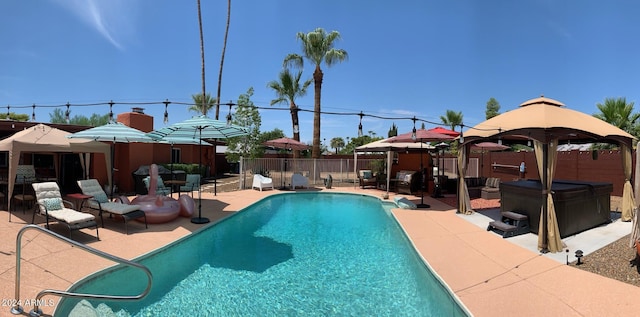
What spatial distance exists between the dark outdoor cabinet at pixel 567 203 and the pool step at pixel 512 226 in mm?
161

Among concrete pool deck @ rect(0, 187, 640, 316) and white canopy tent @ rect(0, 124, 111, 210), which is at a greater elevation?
white canopy tent @ rect(0, 124, 111, 210)

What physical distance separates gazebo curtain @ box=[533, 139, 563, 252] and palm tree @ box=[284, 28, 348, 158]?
14123 millimetres

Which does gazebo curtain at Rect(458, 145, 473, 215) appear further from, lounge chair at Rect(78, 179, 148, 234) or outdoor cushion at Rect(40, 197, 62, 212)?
outdoor cushion at Rect(40, 197, 62, 212)

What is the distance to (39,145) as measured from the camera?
744cm

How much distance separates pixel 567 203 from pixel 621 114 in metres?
11.5

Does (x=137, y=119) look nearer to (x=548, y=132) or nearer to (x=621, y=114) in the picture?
(x=548, y=132)

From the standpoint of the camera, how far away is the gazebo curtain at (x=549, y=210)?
538 cm

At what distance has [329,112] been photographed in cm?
1082

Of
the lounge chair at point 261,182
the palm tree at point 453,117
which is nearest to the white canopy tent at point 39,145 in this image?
the lounge chair at point 261,182

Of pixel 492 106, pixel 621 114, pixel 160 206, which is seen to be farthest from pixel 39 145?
pixel 492 106

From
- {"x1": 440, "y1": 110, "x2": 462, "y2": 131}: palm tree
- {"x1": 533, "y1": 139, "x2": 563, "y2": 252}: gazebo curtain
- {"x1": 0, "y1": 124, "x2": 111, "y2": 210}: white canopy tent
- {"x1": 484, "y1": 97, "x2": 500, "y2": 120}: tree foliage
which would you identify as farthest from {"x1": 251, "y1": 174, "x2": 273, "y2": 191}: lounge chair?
{"x1": 484, "y1": 97, "x2": 500, "y2": 120}: tree foliage

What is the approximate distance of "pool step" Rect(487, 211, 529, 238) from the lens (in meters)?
6.32

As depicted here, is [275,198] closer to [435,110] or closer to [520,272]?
[520,272]

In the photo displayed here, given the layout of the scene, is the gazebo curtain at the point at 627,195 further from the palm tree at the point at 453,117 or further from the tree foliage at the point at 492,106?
the tree foliage at the point at 492,106
